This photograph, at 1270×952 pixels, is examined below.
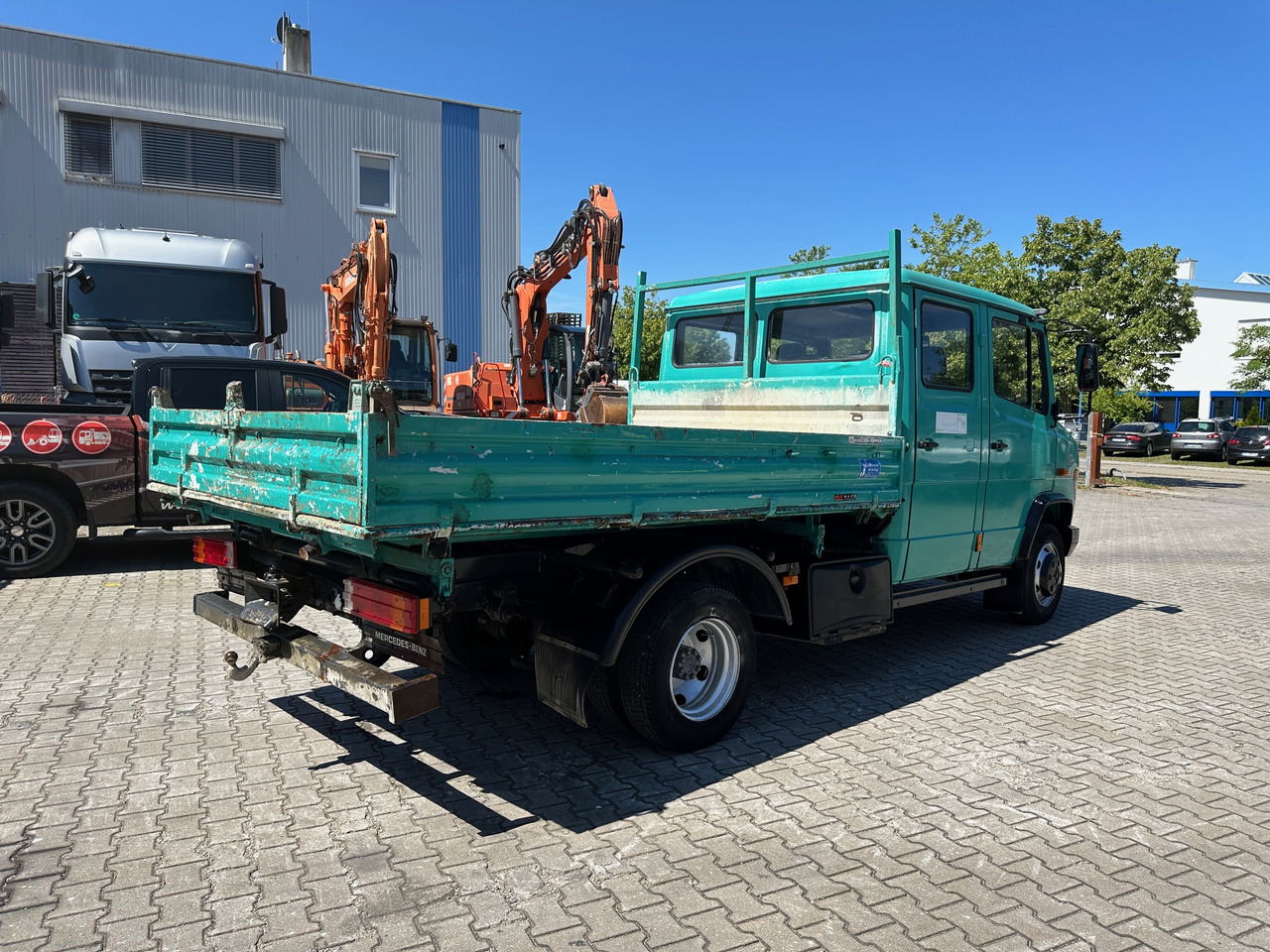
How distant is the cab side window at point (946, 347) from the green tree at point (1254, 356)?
129 ft

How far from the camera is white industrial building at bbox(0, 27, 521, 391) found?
1784 centimetres

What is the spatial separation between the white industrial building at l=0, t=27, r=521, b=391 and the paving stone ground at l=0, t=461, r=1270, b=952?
15.3 m

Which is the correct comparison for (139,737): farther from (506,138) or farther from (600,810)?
(506,138)

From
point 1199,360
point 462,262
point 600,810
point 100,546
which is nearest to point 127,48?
point 462,262

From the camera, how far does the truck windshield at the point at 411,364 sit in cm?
1416

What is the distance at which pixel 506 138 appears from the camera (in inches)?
861

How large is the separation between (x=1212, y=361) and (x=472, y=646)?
177 ft

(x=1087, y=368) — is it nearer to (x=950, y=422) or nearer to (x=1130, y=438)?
(x=950, y=422)

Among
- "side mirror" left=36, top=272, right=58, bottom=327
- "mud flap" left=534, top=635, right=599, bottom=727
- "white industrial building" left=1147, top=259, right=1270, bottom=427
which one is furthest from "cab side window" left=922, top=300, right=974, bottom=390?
"white industrial building" left=1147, top=259, right=1270, bottom=427

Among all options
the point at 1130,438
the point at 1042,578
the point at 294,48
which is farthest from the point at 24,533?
the point at 1130,438

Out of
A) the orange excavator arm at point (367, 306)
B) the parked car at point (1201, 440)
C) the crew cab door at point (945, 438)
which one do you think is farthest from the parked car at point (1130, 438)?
the crew cab door at point (945, 438)

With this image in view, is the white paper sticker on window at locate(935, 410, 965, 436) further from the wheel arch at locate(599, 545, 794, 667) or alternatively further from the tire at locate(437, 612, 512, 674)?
the tire at locate(437, 612, 512, 674)

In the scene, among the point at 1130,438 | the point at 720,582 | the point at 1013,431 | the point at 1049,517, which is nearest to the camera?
the point at 720,582

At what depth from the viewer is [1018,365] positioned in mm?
6480
